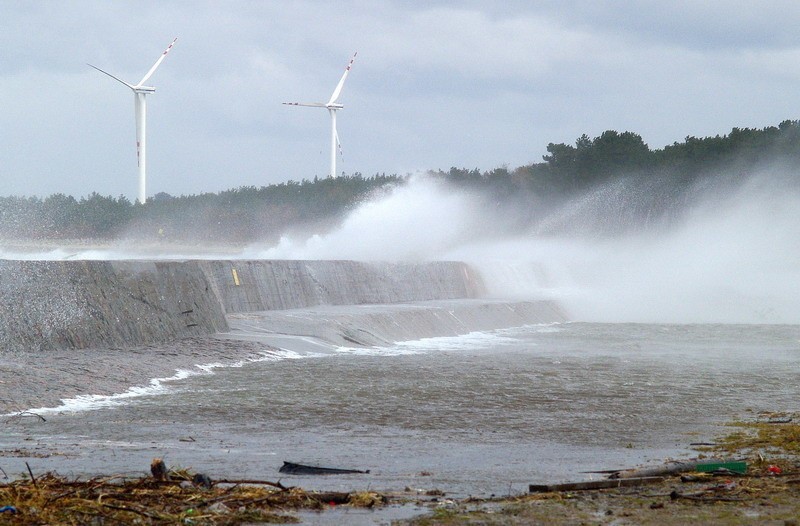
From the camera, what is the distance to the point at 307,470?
761 centimetres

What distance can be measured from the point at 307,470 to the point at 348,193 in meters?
90.5

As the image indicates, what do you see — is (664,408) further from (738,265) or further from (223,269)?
(738,265)

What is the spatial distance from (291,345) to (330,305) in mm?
7010

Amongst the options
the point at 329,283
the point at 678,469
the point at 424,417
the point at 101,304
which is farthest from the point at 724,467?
the point at 329,283

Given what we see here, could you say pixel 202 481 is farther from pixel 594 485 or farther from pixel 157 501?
pixel 594 485

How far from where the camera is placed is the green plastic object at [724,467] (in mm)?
7461

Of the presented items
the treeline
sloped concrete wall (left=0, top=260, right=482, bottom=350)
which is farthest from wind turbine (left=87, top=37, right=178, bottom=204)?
sloped concrete wall (left=0, top=260, right=482, bottom=350)

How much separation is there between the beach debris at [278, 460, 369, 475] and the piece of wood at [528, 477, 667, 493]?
1.38 metres

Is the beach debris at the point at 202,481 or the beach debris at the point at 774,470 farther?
the beach debris at the point at 774,470

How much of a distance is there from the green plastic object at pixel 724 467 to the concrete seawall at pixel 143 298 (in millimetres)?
8633

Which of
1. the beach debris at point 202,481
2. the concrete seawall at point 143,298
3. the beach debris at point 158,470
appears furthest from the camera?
the concrete seawall at point 143,298

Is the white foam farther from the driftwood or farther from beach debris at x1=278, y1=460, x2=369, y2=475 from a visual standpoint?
the driftwood

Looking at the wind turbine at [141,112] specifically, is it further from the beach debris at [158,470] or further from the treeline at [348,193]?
the beach debris at [158,470]

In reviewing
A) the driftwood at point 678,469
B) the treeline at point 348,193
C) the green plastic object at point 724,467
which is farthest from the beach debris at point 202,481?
the treeline at point 348,193
